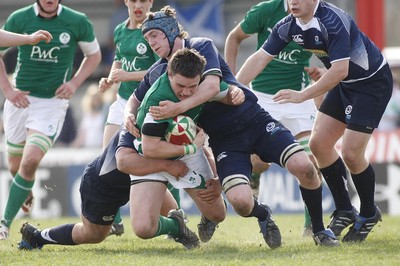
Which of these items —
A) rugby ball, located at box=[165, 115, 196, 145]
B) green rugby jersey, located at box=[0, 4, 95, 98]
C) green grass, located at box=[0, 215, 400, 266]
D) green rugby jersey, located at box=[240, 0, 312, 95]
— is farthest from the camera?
green rugby jersey, located at box=[0, 4, 95, 98]

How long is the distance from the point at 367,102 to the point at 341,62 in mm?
672

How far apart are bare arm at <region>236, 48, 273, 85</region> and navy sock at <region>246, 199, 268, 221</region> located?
1.33 meters

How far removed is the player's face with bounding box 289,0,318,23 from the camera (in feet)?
29.1

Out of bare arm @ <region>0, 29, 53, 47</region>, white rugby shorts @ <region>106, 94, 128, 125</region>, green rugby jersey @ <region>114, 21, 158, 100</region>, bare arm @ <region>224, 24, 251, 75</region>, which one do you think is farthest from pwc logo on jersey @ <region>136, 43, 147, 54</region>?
bare arm @ <region>0, 29, 53, 47</region>

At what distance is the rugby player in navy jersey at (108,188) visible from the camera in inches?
344

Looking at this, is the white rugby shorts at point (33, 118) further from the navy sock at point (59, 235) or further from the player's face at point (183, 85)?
the player's face at point (183, 85)

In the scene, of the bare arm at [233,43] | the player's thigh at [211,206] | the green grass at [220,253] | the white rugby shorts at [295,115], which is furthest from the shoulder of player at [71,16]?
the player's thigh at [211,206]

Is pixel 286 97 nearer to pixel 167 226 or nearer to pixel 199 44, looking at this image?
pixel 199 44

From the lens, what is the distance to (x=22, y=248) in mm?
9344

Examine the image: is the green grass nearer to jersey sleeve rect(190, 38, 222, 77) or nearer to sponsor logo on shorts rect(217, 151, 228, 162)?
sponsor logo on shorts rect(217, 151, 228, 162)

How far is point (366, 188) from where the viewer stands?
9.51 metres

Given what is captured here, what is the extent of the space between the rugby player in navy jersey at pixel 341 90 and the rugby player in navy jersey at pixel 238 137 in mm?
409

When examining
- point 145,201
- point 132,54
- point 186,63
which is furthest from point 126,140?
point 132,54

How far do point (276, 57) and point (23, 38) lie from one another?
9.05 feet
